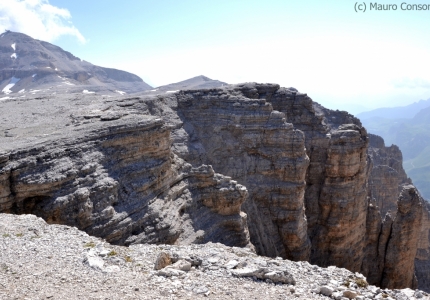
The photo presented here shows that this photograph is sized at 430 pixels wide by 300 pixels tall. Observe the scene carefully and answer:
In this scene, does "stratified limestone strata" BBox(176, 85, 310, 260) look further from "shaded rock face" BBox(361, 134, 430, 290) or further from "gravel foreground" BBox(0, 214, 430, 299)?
"gravel foreground" BBox(0, 214, 430, 299)

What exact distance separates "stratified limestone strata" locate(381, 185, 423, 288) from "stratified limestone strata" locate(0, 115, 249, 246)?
2152 centimetres

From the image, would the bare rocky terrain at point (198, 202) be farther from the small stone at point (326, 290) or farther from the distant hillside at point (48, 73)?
the distant hillside at point (48, 73)

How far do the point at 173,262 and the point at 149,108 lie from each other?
2324cm

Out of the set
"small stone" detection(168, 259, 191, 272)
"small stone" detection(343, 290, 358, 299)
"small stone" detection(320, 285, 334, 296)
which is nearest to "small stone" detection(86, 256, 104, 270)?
"small stone" detection(168, 259, 191, 272)


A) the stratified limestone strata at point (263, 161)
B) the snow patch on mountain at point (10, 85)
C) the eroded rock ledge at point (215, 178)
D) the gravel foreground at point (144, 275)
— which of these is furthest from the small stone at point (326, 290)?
the snow patch on mountain at point (10, 85)

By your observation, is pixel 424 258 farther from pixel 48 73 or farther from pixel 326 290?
pixel 48 73

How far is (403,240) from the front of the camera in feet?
132

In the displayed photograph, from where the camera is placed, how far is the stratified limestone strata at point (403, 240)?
39.6 meters

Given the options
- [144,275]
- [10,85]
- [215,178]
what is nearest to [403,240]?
[215,178]

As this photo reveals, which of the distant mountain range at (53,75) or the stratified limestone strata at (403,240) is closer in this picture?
the stratified limestone strata at (403,240)

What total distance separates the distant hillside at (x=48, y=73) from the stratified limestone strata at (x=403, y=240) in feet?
280

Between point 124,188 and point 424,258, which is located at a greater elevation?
point 124,188

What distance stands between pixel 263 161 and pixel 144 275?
24.3 m

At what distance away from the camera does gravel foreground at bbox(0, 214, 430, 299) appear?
11.1m
